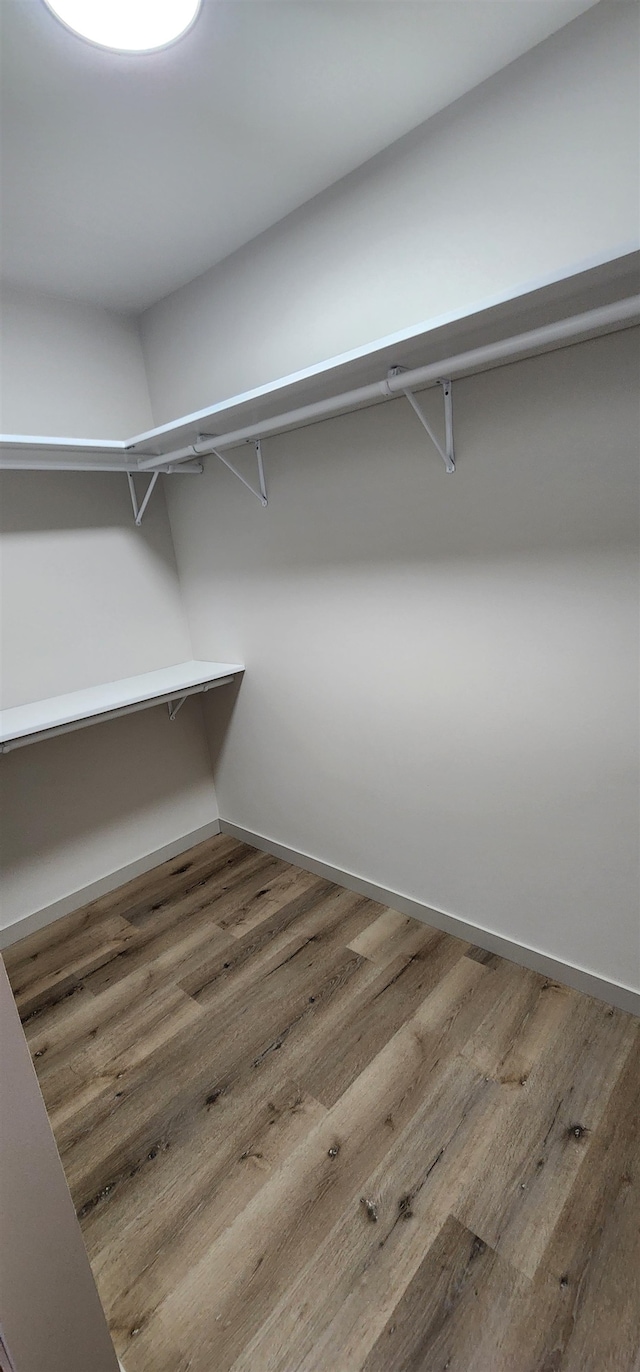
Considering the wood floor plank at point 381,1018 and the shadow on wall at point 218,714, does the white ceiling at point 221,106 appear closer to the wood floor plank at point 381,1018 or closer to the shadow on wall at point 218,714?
the shadow on wall at point 218,714

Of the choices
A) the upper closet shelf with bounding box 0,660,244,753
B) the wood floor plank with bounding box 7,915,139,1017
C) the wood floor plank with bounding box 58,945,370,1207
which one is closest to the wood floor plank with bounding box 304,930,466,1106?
the wood floor plank with bounding box 58,945,370,1207

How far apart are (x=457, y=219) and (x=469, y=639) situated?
114 cm

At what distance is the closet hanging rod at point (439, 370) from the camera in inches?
50.6

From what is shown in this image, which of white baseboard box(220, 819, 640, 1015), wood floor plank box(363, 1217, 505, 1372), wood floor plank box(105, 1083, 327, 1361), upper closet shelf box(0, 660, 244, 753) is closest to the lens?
wood floor plank box(363, 1217, 505, 1372)

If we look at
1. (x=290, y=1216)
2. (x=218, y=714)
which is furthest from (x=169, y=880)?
(x=290, y=1216)

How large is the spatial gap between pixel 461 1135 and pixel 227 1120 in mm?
619

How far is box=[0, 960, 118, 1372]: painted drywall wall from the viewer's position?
0.79m

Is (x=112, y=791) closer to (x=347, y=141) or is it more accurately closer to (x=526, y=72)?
(x=347, y=141)

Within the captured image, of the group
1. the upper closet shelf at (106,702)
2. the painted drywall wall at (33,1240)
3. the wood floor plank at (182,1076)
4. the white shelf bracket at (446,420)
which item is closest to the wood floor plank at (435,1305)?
the painted drywall wall at (33,1240)

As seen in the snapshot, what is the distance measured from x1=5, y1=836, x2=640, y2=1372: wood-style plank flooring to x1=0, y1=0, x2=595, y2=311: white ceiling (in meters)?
2.52

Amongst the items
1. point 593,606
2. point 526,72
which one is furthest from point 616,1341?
point 526,72

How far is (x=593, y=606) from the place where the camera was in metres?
1.61

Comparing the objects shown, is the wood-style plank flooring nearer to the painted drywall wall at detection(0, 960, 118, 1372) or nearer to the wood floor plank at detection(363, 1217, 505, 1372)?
the wood floor plank at detection(363, 1217, 505, 1372)

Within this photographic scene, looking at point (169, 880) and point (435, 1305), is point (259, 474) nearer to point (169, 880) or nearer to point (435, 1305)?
point (169, 880)
